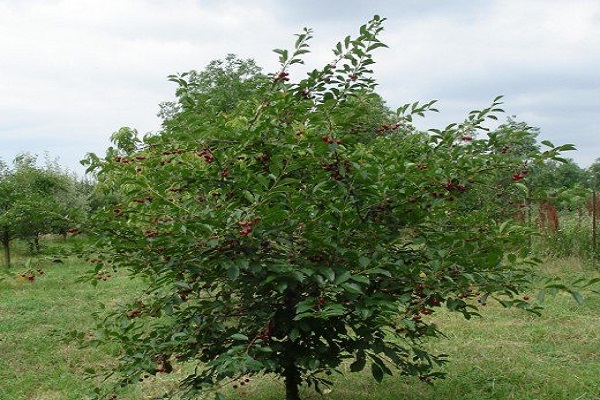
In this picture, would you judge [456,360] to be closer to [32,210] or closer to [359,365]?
[359,365]

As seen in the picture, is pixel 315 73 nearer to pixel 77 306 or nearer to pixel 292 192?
pixel 292 192

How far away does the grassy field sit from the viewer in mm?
4461

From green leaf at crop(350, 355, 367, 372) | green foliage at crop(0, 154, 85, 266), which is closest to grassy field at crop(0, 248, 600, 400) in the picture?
green foliage at crop(0, 154, 85, 266)

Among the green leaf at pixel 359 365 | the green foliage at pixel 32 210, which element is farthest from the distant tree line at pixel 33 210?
the green leaf at pixel 359 365

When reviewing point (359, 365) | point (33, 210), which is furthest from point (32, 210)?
point (359, 365)

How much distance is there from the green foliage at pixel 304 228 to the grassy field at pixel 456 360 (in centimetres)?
60

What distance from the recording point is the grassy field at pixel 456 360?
4.46 metres

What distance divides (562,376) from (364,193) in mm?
2885

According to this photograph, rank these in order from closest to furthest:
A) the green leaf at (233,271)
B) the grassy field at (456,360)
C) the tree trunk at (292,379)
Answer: the green leaf at (233,271)
the tree trunk at (292,379)
the grassy field at (456,360)

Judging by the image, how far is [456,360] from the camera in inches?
210

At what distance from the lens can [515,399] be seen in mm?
4195

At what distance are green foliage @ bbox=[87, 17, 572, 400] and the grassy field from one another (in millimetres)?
600

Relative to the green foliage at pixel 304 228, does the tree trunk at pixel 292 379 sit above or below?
below

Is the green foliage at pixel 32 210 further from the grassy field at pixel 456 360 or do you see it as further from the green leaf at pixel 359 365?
the green leaf at pixel 359 365
